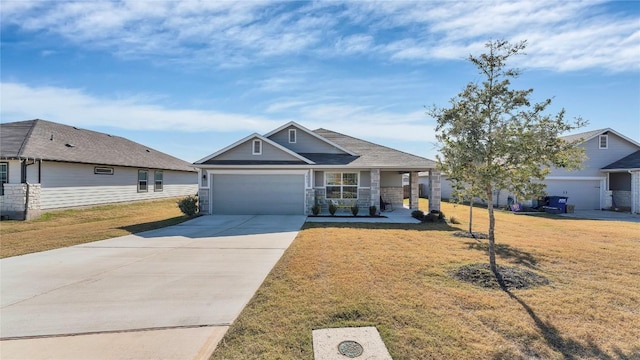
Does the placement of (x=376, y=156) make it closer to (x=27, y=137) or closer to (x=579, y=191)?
(x=579, y=191)

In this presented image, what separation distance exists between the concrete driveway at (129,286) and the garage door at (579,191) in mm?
20045

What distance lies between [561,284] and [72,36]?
14145 mm

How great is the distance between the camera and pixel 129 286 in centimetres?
582

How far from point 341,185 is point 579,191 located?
16.8 metres

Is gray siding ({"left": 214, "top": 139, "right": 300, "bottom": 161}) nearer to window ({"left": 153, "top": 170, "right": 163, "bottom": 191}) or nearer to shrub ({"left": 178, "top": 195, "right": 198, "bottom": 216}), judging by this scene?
shrub ({"left": 178, "top": 195, "right": 198, "bottom": 216})

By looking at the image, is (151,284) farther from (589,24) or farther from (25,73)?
(589,24)

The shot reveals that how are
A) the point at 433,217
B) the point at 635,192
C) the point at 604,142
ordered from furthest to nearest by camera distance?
the point at 604,142, the point at 635,192, the point at 433,217

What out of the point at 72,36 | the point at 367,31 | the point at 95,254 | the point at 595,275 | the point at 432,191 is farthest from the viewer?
the point at 432,191

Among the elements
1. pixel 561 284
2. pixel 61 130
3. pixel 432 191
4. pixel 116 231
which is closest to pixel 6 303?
pixel 116 231

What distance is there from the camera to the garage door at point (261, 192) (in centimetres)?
1694

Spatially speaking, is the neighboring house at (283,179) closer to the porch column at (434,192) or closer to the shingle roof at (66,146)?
the porch column at (434,192)

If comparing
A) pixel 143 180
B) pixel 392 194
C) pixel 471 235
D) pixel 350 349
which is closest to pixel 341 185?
pixel 392 194

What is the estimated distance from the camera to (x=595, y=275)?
6262 mm

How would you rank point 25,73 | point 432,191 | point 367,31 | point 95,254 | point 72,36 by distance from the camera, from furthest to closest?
1. point 432,191
2. point 25,73
3. point 367,31
4. point 72,36
5. point 95,254
